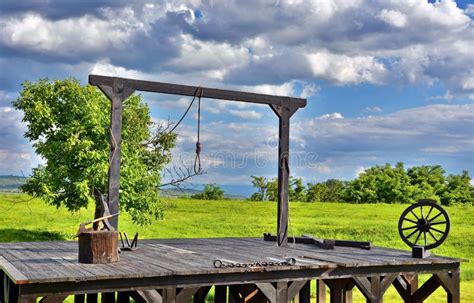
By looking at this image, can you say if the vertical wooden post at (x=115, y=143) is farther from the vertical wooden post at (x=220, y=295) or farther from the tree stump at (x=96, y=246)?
the vertical wooden post at (x=220, y=295)

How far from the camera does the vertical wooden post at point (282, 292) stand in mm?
8258

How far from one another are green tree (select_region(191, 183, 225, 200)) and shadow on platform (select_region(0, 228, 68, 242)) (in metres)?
17.5

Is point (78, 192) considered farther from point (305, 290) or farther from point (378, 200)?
point (378, 200)

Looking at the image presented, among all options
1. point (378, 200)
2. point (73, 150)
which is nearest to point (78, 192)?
point (73, 150)

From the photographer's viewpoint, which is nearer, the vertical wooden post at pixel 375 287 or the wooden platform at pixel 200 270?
the wooden platform at pixel 200 270

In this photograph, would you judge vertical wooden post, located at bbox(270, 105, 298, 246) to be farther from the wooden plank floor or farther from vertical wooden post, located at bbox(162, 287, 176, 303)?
vertical wooden post, located at bbox(162, 287, 176, 303)

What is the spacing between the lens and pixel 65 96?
20.3m

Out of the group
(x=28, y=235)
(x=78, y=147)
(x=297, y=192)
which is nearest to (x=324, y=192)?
(x=297, y=192)

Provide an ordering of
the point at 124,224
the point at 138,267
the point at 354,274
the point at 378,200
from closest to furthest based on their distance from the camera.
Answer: the point at 138,267 < the point at 354,274 < the point at 124,224 < the point at 378,200

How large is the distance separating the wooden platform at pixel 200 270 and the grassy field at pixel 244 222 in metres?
15.8

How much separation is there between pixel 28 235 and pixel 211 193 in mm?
21311

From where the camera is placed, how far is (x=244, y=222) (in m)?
34.1

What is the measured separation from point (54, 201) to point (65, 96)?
3.47 m

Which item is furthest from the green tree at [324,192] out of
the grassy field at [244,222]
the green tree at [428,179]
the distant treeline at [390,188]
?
the grassy field at [244,222]
